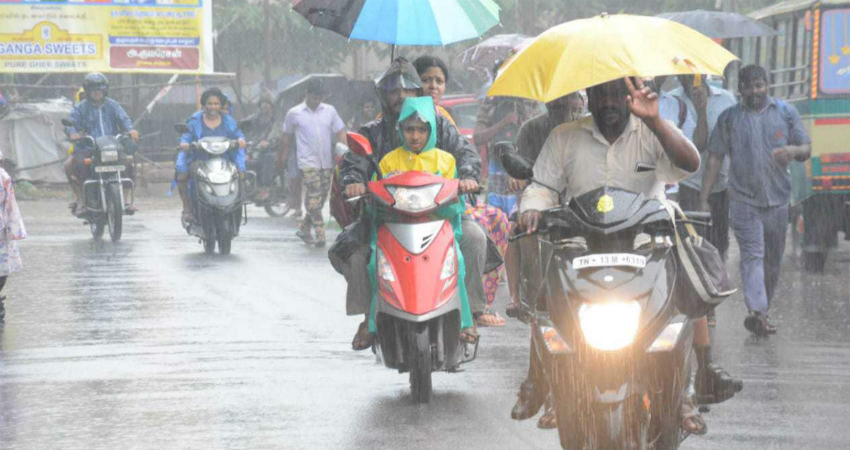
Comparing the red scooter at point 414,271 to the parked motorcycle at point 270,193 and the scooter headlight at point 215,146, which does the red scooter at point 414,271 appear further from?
the parked motorcycle at point 270,193

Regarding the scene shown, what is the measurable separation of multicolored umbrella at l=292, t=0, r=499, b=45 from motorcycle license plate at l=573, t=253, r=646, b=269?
4.45 meters

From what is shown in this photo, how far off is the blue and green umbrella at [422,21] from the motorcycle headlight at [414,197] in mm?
2039

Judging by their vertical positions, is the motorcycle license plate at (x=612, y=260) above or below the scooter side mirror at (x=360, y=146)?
below

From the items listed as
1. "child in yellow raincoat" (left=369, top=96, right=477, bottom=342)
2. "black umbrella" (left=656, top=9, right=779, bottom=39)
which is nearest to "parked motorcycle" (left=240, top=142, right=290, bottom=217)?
"black umbrella" (left=656, top=9, right=779, bottom=39)

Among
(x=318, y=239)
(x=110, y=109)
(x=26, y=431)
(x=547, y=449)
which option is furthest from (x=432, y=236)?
(x=110, y=109)

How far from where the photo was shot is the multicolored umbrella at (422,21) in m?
9.95

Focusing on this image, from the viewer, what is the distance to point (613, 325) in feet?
17.7

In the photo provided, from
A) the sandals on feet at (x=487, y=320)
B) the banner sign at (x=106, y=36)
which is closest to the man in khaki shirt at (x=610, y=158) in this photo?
the sandals on feet at (x=487, y=320)

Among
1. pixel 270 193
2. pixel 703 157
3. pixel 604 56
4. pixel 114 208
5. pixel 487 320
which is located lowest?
pixel 270 193

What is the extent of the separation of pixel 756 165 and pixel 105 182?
968cm

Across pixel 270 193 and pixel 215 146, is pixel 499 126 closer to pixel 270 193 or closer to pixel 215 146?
pixel 215 146

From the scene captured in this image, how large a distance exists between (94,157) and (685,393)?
13.9m

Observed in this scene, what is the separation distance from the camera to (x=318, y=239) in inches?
731

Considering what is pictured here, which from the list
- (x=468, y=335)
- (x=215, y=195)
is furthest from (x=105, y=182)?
(x=468, y=335)
